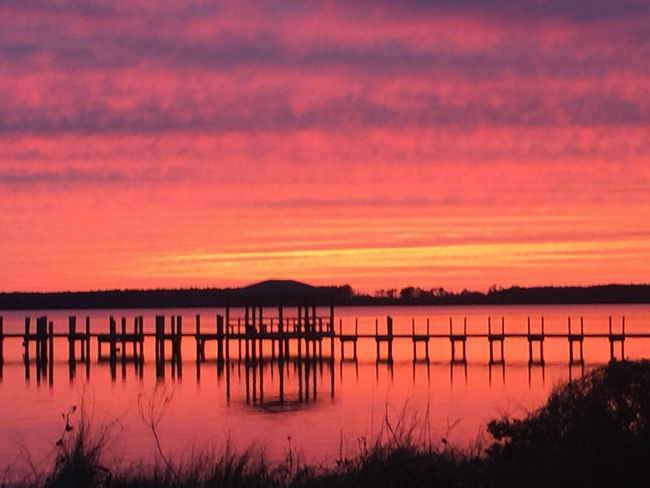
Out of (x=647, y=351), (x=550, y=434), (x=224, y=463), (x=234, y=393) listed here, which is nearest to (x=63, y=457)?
(x=224, y=463)

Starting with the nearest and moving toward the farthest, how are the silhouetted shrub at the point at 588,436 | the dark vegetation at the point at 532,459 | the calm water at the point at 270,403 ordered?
the dark vegetation at the point at 532,459, the silhouetted shrub at the point at 588,436, the calm water at the point at 270,403

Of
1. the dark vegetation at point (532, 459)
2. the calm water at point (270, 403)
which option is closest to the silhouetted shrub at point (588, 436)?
the dark vegetation at point (532, 459)

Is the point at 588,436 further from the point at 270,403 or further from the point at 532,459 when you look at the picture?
the point at 270,403

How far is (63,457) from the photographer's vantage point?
1340cm

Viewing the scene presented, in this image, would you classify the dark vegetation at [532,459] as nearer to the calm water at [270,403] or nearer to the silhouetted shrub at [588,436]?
the silhouetted shrub at [588,436]

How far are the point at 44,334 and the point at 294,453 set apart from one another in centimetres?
3410

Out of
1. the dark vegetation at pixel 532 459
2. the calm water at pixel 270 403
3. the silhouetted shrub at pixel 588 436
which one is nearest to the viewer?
the dark vegetation at pixel 532 459

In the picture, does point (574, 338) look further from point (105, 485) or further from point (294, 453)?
point (105, 485)

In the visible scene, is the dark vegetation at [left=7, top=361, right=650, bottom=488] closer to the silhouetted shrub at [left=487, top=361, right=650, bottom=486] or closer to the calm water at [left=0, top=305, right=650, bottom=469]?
the silhouetted shrub at [left=487, top=361, right=650, bottom=486]

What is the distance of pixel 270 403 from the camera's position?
39000 millimetres

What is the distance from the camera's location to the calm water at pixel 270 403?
27281 mm

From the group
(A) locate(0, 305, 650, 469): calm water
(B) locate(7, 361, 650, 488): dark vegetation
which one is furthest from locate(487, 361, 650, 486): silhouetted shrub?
(A) locate(0, 305, 650, 469): calm water

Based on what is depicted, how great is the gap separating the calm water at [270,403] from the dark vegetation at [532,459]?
12.4 feet

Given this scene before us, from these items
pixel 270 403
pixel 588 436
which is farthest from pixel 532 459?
pixel 270 403
